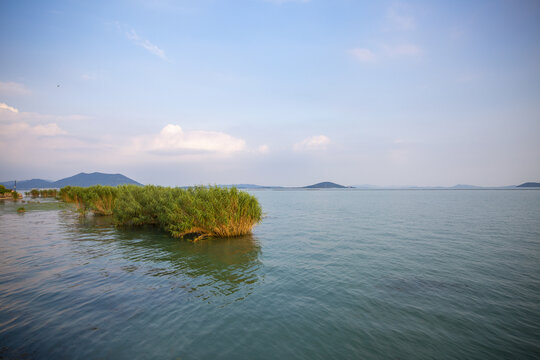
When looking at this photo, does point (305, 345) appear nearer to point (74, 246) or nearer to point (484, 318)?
point (484, 318)

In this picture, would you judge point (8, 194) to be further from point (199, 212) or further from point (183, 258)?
point (183, 258)

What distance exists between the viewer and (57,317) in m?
7.12

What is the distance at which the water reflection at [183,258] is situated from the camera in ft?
33.2

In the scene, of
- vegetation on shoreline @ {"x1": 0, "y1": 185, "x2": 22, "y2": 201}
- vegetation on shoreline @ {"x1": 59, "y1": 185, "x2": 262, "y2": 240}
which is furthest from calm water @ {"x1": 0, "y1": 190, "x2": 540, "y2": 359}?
vegetation on shoreline @ {"x1": 0, "y1": 185, "x2": 22, "y2": 201}

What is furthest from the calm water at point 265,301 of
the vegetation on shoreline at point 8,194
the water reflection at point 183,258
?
the vegetation on shoreline at point 8,194

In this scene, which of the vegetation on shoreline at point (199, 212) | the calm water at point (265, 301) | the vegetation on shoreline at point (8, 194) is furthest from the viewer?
the vegetation on shoreline at point (8, 194)

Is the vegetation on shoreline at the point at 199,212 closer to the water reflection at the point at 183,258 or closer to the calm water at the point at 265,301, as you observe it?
the water reflection at the point at 183,258

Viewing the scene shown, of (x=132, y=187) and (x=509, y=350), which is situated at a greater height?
(x=132, y=187)

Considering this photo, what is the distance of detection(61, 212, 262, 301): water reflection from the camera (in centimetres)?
1011

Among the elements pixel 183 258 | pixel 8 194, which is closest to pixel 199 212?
pixel 183 258

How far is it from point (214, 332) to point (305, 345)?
8.55ft

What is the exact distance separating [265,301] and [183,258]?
7031 mm

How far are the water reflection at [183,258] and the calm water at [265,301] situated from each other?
0.33ft

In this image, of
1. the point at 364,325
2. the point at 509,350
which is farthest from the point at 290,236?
the point at 509,350
